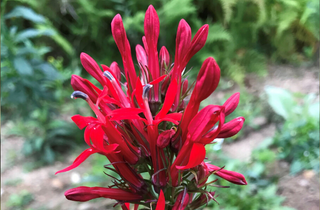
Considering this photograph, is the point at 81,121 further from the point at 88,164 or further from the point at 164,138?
the point at 88,164

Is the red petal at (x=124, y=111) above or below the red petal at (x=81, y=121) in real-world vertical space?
below

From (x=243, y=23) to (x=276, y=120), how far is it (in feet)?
4.07

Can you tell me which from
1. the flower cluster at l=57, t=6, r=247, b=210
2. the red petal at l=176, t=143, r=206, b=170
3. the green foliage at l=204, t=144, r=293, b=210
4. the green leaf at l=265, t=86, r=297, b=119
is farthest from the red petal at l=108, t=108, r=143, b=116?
the green leaf at l=265, t=86, r=297, b=119

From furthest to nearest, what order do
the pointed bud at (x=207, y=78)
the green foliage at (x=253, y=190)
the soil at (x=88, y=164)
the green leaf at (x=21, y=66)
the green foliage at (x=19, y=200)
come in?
the green foliage at (x=19, y=200)
the green leaf at (x=21, y=66)
the soil at (x=88, y=164)
the green foliage at (x=253, y=190)
the pointed bud at (x=207, y=78)

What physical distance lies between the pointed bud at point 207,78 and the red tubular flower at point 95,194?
0.28 meters

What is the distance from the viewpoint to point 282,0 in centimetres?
225

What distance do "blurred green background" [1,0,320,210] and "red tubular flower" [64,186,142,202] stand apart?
33.4 inches

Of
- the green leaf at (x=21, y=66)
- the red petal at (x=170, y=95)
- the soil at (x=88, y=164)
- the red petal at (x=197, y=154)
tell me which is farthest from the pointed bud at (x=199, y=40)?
the green leaf at (x=21, y=66)

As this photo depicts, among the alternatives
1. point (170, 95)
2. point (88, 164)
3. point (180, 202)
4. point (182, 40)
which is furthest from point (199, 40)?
point (88, 164)

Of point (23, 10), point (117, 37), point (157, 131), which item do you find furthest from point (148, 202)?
point (23, 10)

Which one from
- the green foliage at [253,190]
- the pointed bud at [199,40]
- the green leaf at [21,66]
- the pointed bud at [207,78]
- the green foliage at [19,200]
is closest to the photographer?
the pointed bud at [207,78]

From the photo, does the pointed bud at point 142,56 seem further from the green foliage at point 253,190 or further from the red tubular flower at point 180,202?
the green foliage at point 253,190

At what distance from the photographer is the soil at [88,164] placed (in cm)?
132

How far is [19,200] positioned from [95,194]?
143 centimetres
